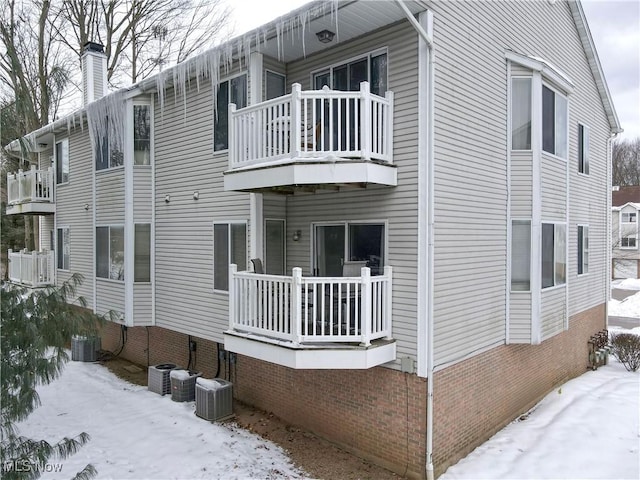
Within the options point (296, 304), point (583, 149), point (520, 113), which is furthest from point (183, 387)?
point (583, 149)

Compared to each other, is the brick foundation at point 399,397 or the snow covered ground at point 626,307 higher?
the brick foundation at point 399,397

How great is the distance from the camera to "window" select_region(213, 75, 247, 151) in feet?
27.6

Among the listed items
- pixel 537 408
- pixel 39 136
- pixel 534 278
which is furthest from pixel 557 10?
pixel 39 136

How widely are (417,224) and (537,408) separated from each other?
563cm

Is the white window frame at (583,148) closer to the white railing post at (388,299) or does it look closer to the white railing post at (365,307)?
the white railing post at (388,299)

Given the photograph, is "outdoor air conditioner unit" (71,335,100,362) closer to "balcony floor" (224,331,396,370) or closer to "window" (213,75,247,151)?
"window" (213,75,247,151)

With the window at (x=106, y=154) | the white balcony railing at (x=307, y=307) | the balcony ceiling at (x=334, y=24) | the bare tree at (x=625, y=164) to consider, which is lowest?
the white balcony railing at (x=307, y=307)

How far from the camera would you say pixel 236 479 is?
6.43 meters

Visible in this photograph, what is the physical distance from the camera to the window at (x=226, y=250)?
27.7 ft

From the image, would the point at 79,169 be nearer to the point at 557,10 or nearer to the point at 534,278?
the point at 534,278

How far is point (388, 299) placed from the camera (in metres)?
6.66

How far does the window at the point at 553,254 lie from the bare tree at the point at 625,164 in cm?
4236

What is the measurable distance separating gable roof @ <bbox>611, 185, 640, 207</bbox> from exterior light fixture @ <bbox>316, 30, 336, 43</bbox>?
35.5m

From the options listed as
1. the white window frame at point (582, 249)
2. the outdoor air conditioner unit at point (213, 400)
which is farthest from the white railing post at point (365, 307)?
the white window frame at point (582, 249)
